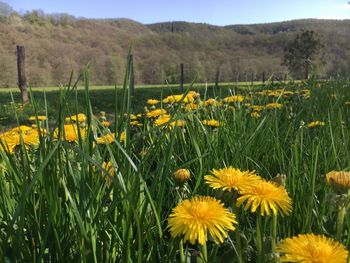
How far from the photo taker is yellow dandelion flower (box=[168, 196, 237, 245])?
67cm

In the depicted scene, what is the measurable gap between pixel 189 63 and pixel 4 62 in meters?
43.1

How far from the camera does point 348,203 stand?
82 cm

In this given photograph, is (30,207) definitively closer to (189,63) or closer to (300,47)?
(300,47)

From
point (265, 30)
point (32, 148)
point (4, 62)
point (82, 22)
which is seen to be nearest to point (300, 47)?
point (4, 62)

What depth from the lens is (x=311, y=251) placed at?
595 millimetres

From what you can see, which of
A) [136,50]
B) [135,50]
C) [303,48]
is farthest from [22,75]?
[135,50]

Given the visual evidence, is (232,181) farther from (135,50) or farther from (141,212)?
(135,50)

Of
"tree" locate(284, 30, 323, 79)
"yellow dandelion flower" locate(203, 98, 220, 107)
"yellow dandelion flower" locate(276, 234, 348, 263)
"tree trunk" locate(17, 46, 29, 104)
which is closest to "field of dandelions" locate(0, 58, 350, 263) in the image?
"yellow dandelion flower" locate(276, 234, 348, 263)

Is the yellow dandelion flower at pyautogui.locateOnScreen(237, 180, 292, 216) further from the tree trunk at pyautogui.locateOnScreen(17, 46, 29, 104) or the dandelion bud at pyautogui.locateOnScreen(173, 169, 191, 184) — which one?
the tree trunk at pyautogui.locateOnScreen(17, 46, 29, 104)

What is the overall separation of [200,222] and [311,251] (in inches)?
7.3

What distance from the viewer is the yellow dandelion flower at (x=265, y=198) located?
2.43 ft

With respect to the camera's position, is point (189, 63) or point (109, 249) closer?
point (109, 249)

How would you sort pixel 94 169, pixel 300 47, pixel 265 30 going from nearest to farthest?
pixel 94 169 → pixel 300 47 → pixel 265 30

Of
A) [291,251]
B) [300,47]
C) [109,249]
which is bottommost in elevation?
[109,249]
